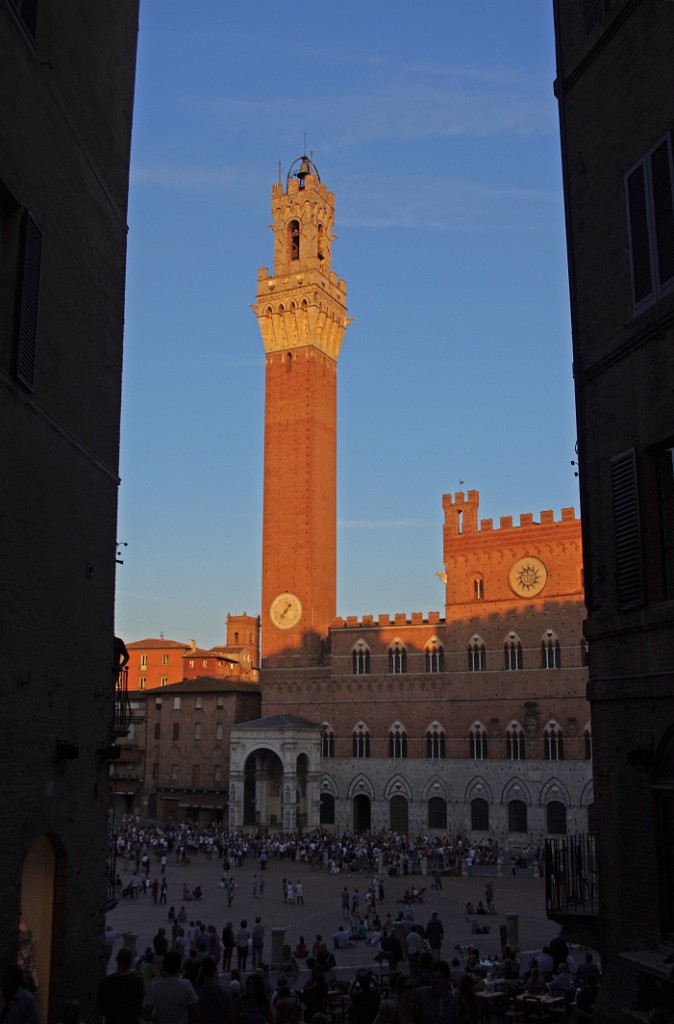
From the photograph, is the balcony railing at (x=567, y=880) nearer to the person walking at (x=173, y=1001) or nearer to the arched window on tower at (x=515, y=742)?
the person walking at (x=173, y=1001)

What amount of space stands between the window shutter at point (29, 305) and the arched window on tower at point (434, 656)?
139ft

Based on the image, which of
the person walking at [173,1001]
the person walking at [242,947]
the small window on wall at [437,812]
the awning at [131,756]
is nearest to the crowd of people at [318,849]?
the small window on wall at [437,812]

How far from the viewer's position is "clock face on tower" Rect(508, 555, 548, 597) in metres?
49.3

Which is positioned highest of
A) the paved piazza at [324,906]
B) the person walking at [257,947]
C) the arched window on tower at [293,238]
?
the arched window on tower at [293,238]

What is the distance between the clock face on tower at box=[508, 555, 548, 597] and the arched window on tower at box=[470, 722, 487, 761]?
7048 millimetres

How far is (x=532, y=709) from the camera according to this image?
157 ft

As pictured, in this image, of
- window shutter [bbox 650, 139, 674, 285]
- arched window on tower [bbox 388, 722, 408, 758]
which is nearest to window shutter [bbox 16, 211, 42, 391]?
window shutter [bbox 650, 139, 674, 285]

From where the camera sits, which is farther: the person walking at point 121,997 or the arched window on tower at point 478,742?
the arched window on tower at point 478,742

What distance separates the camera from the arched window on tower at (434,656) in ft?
169

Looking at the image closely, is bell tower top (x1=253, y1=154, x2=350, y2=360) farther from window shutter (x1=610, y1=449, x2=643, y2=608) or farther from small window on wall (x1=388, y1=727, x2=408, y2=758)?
window shutter (x1=610, y1=449, x2=643, y2=608)

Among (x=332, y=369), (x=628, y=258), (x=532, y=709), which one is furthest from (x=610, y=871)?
(x=332, y=369)

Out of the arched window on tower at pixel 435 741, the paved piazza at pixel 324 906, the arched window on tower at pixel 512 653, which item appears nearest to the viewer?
the paved piazza at pixel 324 906

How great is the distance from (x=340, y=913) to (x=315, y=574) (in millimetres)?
28774

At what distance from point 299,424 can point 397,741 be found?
1985 cm
